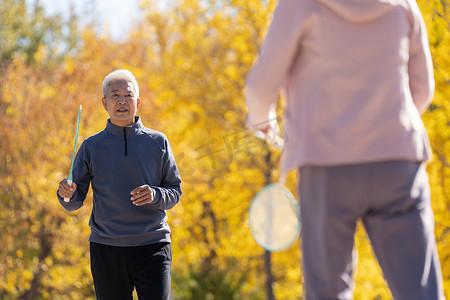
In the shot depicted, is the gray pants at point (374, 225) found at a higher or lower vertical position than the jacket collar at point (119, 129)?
lower

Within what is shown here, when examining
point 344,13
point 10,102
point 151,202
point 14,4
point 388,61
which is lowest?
point 151,202

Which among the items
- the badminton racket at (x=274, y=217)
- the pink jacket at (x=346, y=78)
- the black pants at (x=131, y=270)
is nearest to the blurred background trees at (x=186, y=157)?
the black pants at (x=131, y=270)

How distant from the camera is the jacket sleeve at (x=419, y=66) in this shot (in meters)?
1.93

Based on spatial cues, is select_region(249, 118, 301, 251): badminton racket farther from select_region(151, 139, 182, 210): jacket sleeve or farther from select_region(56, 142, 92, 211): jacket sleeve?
select_region(56, 142, 92, 211): jacket sleeve

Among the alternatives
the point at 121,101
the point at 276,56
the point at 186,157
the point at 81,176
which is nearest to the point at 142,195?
the point at 81,176

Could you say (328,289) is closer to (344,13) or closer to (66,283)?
(344,13)

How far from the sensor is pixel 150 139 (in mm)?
3205

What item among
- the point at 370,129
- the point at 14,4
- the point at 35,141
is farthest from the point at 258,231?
the point at 14,4

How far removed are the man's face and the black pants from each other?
620 mm

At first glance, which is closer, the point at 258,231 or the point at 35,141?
the point at 258,231

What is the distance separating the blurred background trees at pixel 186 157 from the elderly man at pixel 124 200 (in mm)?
5051

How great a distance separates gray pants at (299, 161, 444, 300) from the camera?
1.76 metres

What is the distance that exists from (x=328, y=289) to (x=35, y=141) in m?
9.66

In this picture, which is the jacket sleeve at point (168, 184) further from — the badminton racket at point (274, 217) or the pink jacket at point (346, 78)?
the pink jacket at point (346, 78)
